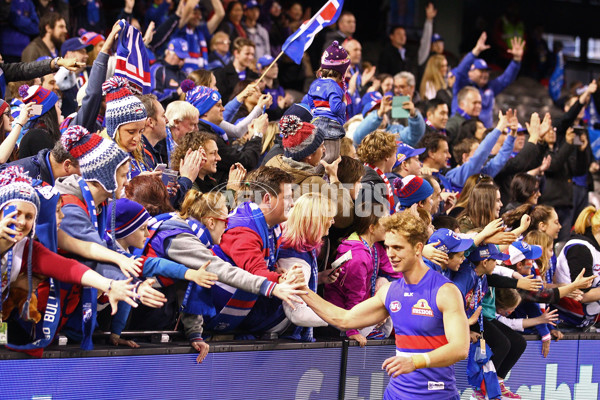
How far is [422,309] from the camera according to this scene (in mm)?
5219

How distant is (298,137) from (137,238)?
6.32ft

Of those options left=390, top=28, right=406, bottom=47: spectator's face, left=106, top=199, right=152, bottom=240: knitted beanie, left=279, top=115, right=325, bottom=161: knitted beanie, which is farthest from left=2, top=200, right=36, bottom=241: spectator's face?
left=390, top=28, right=406, bottom=47: spectator's face

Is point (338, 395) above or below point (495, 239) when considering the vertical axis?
below

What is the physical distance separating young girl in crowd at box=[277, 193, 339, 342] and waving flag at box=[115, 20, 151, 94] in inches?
88.7

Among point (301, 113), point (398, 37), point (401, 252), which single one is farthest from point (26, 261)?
point (398, 37)

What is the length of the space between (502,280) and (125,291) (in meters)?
3.81

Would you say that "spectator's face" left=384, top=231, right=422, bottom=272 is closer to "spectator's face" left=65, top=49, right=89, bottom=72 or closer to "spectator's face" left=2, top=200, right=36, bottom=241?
"spectator's face" left=2, top=200, right=36, bottom=241

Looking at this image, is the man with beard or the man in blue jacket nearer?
A: the man with beard

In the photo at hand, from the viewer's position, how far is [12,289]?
4.54 m

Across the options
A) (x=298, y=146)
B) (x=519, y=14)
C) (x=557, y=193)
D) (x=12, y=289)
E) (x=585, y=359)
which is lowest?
(x=585, y=359)

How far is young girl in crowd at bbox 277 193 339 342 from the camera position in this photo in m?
5.72

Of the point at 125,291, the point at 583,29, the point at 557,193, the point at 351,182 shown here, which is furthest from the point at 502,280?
the point at 583,29

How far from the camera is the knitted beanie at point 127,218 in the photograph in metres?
5.10

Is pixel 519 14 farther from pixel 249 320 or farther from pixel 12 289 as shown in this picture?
pixel 12 289
